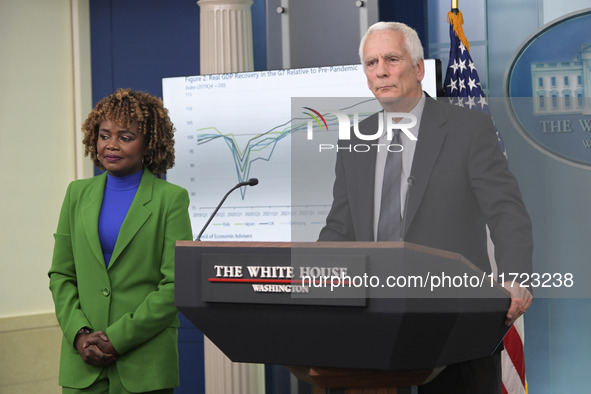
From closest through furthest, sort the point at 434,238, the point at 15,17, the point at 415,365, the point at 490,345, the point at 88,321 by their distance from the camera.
A: the point at 415,365, the point at 490,345, the point at 434,238, the point at 88,321, the point at 15,17

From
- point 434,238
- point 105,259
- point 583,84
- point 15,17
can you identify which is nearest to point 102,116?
point 105,259

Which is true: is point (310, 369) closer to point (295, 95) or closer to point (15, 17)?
point (295, 95)

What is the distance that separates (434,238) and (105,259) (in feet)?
3.34

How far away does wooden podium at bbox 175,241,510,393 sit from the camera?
123 centimetres

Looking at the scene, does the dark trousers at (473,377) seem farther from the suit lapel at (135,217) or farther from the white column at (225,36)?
the white column at (225,36)

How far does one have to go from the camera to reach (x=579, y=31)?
3533 mm

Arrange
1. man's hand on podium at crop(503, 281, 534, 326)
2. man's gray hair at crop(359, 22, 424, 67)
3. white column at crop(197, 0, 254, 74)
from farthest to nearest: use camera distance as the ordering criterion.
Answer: white column at crop(197, 0, 254, 74) → man's gray hair at crop(359, 22, 424, 67) → man's hand on podium at crop(503, 281, 534, 326)

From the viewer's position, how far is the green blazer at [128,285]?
2.12 metres

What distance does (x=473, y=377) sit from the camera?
1.67 m

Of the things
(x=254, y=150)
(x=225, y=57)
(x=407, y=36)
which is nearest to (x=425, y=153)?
(x=407, y=36)

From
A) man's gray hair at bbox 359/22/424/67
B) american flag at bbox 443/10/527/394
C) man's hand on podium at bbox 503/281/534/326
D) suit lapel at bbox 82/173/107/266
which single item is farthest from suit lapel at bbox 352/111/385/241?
american flag at bbox 443/10/527/394

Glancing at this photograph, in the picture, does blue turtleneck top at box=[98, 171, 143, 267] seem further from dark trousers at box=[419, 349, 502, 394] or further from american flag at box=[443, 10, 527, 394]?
american flag at box=[443, 10, 527, 394]

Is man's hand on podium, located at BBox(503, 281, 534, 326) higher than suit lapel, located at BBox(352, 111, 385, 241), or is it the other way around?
suit lapel, located at BBox(352, 111, 385, 241)

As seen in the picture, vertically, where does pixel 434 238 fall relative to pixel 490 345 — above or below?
above
